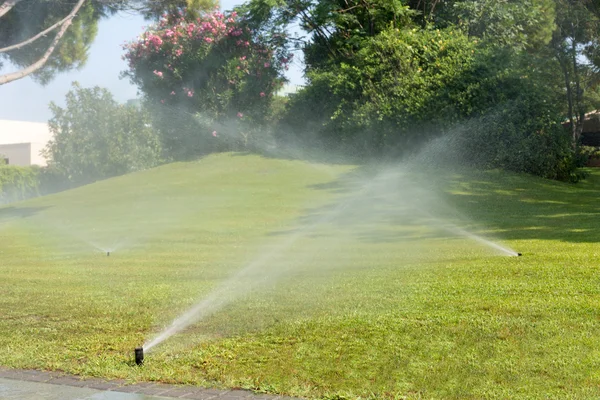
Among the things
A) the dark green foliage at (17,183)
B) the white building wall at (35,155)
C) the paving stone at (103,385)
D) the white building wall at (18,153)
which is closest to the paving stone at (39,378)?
the paving stone at (103,385)

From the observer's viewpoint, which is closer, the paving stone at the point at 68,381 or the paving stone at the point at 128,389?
the paving stone at the point at 128,389

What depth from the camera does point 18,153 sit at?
49.2 metres

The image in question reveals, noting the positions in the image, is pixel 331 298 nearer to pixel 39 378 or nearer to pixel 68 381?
pixel 68 381

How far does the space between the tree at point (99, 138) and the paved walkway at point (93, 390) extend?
2296cm

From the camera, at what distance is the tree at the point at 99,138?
93.0ft

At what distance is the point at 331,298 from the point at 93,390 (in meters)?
2.93

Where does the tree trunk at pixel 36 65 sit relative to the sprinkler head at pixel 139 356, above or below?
above

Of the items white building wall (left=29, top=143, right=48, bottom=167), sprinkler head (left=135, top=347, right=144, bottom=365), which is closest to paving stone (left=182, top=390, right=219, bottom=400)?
sprinkler head (left=135, top=347, right=144, bottom=365)

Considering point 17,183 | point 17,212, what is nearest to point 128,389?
point 17,212

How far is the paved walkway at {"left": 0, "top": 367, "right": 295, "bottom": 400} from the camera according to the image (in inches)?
203

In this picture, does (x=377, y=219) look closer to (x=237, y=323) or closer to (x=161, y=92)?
(x=237, y=323)

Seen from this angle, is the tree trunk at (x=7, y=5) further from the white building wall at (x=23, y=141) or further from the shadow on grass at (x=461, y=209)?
the white building wall at (x=23, y=141)

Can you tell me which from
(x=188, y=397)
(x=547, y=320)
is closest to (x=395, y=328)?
(x=547, y=320)

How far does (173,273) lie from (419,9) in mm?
19463
